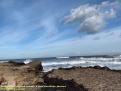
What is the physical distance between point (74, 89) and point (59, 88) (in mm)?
969

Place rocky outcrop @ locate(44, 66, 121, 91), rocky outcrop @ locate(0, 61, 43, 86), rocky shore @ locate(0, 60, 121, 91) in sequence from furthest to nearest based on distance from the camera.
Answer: rocky outcrop @ locate(0, 61, 43, 86), rocky shore @ locate(0, 60, 121, 91), rocky outcrop @ locate(44, 66, 121, 91)

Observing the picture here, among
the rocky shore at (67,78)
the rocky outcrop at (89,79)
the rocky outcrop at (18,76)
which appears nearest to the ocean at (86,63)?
the rocky outcrop at (18,76)

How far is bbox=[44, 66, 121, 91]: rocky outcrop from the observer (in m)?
Answer: 7.21

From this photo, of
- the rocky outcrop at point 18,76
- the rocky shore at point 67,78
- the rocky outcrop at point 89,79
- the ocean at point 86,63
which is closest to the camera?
the rocky outcrop at point 89,79

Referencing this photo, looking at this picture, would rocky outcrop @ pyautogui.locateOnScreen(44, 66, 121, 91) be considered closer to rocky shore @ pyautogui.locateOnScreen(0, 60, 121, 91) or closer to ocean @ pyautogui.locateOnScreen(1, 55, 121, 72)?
rocky shore @ pyautogui.locateOnScreen(0, 60, 121, 91)

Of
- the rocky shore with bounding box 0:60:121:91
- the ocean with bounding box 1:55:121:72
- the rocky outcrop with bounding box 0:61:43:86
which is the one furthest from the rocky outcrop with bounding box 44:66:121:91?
the ocean with bounding box 1:55:121:72

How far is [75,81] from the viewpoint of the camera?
8.04 meters

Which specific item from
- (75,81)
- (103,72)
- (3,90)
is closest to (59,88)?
(75,81)

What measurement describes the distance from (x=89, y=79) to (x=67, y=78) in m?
0.88

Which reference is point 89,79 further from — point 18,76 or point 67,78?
point 18,76

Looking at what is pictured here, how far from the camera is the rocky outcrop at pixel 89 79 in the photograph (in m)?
7.21

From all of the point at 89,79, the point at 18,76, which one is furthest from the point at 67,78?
the point at 18,76

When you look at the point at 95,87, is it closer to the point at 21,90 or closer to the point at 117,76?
the point at 117,76

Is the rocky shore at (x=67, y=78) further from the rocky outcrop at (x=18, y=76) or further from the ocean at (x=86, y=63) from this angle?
the ocean at (x=86, y=63)
